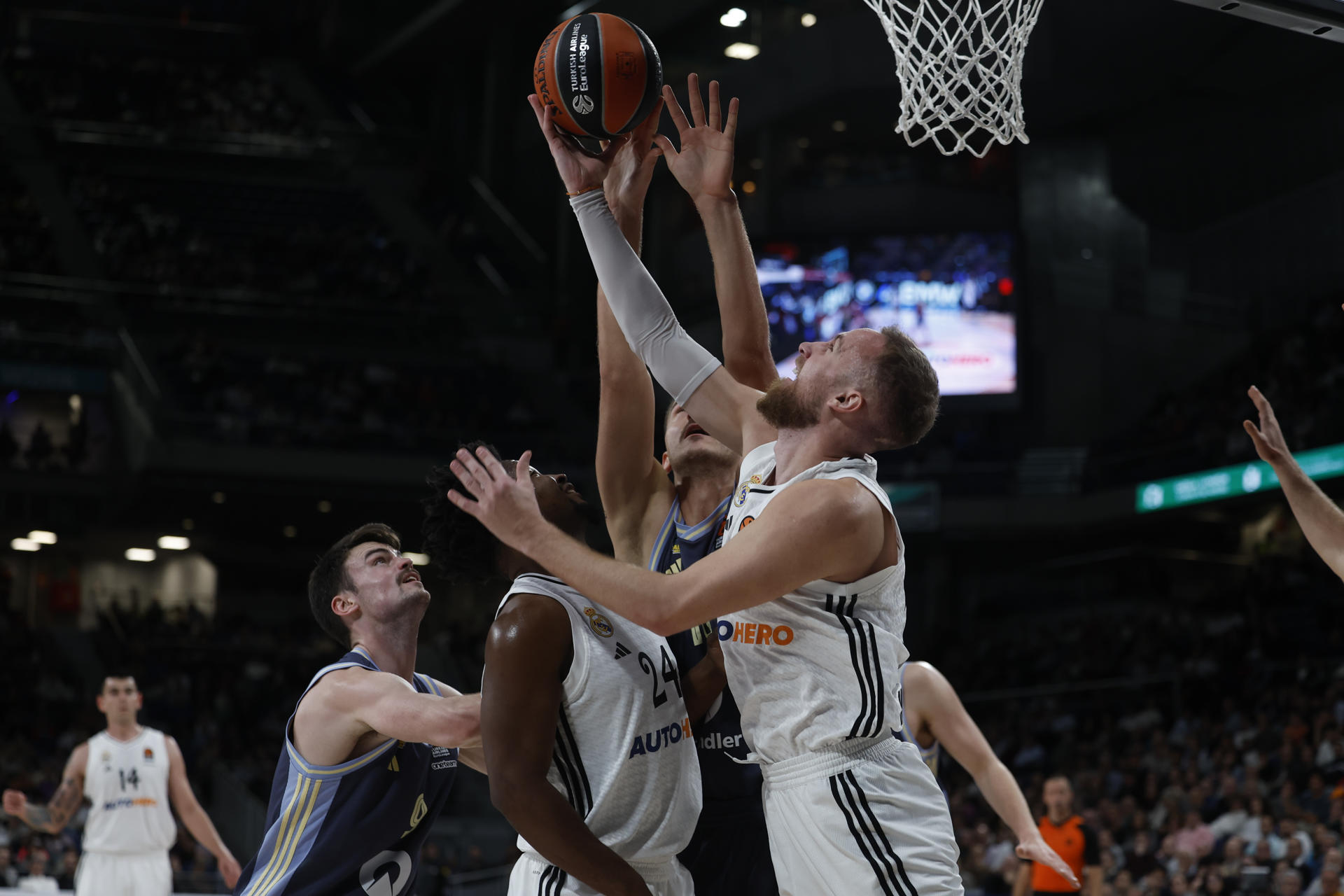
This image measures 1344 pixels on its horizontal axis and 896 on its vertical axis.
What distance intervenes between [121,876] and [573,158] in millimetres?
6736

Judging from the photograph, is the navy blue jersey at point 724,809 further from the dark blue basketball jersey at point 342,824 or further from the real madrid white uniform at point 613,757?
the dark blue basketball jersey at point 342,824

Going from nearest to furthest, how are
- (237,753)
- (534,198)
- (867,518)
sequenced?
(867,518) < (237,753) < (534,198)

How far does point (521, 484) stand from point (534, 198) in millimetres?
25366

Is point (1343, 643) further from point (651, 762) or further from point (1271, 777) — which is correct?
point (651, 762)

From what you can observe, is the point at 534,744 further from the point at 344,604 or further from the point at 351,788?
the point at 344,604

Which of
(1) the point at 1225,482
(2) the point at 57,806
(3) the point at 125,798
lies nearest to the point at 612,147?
(2) the point at 57,806

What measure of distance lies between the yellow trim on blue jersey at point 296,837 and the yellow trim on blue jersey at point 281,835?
21 mm

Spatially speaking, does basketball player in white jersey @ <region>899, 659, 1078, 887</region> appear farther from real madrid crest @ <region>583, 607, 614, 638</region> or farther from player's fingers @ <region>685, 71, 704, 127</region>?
real madrid crest @ <region>583, 607, 614, 638</region>

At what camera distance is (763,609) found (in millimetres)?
2934

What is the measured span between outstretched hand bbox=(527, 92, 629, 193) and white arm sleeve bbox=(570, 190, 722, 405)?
20cm

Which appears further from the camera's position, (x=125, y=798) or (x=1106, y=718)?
(x=1106, y=718)

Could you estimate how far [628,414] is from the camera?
3.79 metres

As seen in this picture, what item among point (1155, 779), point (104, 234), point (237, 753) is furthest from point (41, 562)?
point (1155, 779)

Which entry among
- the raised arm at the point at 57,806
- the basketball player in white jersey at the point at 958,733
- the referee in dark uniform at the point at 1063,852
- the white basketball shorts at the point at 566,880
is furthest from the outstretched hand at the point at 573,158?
the referee in dark uniform at the point at 1063,852
